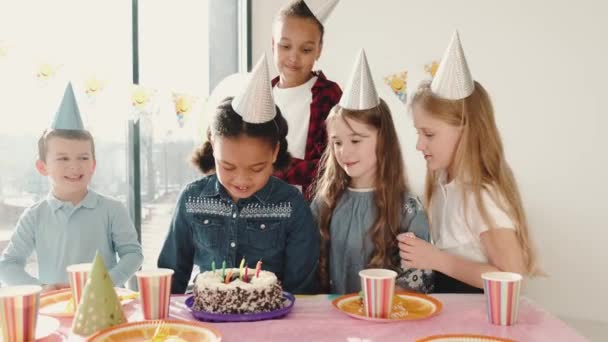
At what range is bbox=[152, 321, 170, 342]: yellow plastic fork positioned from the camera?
98 centimetres

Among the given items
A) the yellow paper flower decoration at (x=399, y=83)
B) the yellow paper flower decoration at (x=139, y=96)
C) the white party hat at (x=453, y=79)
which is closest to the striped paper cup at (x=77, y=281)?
the white party hat at (x=453, y=79)

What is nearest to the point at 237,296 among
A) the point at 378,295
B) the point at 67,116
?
the point at 378,295

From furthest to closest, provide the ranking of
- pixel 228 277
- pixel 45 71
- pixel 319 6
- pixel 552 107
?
pixel 552 107 < pixel 45 71 < pixel 319 6 < pixel 228 277

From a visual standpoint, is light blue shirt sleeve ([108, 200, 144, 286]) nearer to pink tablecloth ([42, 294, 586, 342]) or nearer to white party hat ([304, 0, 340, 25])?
pink tablecloth ([42, 294, 586, 342])

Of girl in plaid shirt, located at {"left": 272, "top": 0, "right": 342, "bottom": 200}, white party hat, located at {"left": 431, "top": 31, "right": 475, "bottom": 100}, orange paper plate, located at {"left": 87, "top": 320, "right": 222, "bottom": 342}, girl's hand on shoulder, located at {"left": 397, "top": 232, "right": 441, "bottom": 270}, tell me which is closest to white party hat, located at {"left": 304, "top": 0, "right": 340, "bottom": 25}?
girl in plaid shirt, located at {"left": 272, "top": 0, "right": 342, "bottom": 200}

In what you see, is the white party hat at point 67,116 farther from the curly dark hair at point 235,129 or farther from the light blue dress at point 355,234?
the light blue dress at point 355,234

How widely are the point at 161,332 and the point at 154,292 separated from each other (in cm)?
11

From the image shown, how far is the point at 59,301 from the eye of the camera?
1236 mm

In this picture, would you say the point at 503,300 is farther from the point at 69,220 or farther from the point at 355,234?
the point at 69,220

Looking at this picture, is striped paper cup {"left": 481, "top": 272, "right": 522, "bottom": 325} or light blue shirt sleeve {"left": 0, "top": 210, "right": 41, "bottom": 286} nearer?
striped paper cup {"left": 481, "top": 272, "right": 522, "bottom": 325}

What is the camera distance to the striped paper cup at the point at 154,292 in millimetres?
1091

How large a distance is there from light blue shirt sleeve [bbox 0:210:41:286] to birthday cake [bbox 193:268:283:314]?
72cm

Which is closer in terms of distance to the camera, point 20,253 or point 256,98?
point 256,98

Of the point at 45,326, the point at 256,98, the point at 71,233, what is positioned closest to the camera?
the point at 45,326
